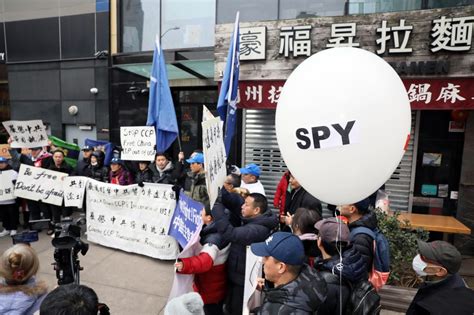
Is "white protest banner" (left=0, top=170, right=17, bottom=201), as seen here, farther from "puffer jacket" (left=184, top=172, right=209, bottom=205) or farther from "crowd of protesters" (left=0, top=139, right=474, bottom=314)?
"crowd of protesters" (left=0, top=139, right=474, bottom=314)

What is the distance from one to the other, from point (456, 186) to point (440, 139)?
3.00 feet

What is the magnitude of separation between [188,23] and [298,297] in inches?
290

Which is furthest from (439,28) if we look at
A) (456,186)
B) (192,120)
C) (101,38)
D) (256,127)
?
(101,38)

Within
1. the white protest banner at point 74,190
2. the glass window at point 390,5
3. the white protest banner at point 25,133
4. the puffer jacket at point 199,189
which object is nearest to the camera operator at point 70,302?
the puffer jacket at point 199,189

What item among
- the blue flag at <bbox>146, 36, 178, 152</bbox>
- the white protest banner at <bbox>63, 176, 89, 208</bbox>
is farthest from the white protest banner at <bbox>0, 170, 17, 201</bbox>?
the blue flag at <bbox>146, 36, 178, 152</bbox>

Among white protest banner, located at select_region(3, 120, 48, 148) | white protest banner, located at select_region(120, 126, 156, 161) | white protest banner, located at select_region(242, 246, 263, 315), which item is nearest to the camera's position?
white protest banner, located at select_region(242, 246, 263, 315)

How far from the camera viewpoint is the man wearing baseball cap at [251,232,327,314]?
1.76 meters

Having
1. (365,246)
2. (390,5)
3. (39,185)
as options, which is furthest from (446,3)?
(39,185)

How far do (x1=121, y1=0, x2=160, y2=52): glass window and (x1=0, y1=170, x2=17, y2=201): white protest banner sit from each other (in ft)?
14.0

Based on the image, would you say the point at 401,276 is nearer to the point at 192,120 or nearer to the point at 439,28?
the point at 439,28

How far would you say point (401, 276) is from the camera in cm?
398

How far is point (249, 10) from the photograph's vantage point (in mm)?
6820

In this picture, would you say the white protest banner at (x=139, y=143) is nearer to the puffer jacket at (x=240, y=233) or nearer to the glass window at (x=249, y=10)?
the puffer jacket at (x=240, y=233)

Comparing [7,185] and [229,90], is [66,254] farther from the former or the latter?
[7,185]
